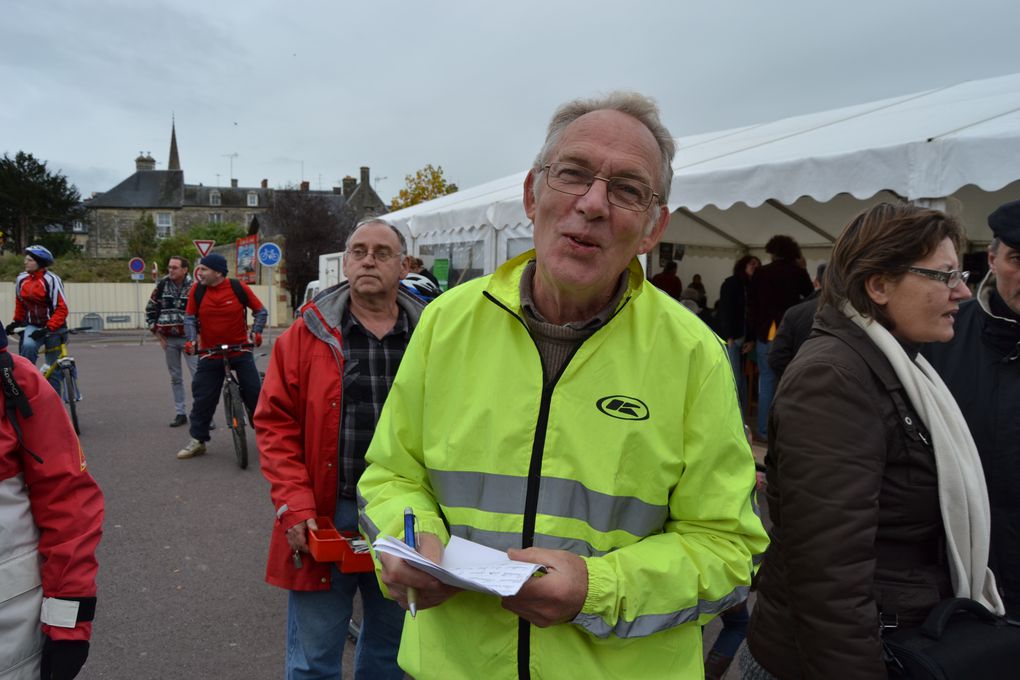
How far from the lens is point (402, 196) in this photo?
3139cm

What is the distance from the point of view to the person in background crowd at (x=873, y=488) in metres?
1.58

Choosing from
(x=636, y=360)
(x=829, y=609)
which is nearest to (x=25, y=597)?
(x=636, y=360)

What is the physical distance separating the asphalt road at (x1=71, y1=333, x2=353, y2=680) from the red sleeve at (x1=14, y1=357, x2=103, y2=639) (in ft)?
6.03

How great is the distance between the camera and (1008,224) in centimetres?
215

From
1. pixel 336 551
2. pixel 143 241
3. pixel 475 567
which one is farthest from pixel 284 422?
pixel 143 241

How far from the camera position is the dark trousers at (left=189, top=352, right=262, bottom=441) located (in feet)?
22.7

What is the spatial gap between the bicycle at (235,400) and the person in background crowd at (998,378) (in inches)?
245

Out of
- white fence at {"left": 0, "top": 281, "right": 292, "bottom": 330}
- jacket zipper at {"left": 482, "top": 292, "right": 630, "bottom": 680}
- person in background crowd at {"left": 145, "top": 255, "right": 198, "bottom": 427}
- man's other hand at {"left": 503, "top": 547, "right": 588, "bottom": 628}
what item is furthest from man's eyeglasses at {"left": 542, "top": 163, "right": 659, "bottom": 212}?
white fence at {"left": 0, "top": 281, "right": 292, "bottom": 330}

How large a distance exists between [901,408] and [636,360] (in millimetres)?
764

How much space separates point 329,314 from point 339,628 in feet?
3.86

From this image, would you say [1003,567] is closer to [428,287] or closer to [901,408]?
[901,408]

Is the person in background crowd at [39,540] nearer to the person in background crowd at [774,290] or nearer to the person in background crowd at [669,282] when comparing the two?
the person in background crowd at [774,290]

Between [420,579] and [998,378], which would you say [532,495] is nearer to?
A: [420,579]

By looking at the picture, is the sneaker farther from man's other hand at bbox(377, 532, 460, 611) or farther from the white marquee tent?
man's other hand at bbox(377, 532, 460, 611)
